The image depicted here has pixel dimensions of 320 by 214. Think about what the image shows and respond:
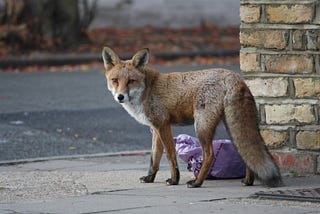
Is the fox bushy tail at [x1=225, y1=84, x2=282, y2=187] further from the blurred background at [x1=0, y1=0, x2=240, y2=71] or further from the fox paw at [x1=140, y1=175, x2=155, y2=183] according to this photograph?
the blurred background at [x1=0, y1=0, x2=240, y2=71]

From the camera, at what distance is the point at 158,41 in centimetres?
2541

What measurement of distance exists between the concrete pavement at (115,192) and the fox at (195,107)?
227 mm

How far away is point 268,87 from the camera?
975cm

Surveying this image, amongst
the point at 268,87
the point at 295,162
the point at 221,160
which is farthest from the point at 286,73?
the point at 221,160

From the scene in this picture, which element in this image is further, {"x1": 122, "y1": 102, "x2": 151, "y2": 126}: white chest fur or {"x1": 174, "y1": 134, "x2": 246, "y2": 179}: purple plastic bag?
{"x1": 174, "y1": 134, "x2": 246, "y2": 179}: purple plastic bag

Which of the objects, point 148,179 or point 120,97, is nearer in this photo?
point 120,97

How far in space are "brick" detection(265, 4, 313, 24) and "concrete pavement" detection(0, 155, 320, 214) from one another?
4.89ft

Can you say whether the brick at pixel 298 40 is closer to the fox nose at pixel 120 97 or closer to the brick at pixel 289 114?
the brick at pixel 289 114

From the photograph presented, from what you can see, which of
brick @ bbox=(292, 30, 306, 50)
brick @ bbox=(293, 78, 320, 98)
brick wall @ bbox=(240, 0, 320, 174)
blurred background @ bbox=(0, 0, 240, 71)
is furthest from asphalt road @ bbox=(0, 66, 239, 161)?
blurred background @ bbox=(0, 0, 240, 71)

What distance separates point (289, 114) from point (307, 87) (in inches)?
12.1

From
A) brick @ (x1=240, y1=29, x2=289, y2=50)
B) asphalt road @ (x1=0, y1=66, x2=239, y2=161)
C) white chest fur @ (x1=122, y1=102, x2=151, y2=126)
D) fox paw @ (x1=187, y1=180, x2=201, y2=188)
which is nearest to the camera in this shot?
fox paw @ (x1=187, y1=180, x2=201, y2=188)

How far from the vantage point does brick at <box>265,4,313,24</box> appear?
9555 millimetres

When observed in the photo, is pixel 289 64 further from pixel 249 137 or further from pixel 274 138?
pixel 249 137

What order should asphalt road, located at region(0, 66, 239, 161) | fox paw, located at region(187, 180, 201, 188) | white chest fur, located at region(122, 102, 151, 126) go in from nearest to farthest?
fox paw, located at region(187, 180, 201, 188), white chest fur, located at region(122, 102, 151, 126), asphalt road, located at region(0, 66, 239, 161)
